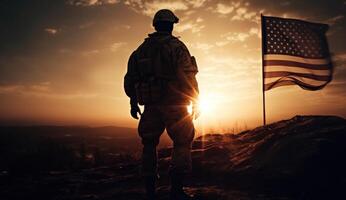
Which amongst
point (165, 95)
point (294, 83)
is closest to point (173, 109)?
point (165, 95)

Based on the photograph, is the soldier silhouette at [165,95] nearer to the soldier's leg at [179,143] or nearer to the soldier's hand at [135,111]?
the soldier's leg at [179,143]

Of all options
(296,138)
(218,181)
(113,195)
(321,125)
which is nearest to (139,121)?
(113,195)

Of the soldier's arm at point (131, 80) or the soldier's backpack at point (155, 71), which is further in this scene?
the soldier's arm at point (131, 80)

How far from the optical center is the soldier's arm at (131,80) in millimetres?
4660

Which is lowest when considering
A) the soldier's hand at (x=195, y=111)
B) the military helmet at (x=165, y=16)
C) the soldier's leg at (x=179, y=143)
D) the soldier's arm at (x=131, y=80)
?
the soldier's leg at (x=179, y=143)

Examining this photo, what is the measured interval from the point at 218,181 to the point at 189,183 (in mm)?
519

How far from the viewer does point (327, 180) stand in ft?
14.5

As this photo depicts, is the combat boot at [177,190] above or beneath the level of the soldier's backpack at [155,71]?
beneath

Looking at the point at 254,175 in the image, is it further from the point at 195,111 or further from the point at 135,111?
the point at 135,111

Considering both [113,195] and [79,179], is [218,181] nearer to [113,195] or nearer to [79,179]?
[113,195]

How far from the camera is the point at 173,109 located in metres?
4.31

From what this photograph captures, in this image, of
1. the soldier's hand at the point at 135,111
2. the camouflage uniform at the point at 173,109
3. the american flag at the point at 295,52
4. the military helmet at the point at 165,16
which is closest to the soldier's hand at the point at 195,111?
the camouflage uniform at the point at 173,109

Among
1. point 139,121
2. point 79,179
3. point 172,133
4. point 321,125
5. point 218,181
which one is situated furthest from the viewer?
point 79,179

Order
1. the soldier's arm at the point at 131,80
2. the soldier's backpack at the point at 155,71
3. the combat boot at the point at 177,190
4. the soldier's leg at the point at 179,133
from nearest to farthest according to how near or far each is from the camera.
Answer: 1. the combat boot at the point at 177,190
2. the soldier's leg at the point at 179,133
3. the soldier's backpack at the point at 155,71
4. the soldier's arm at the point at 131,80
